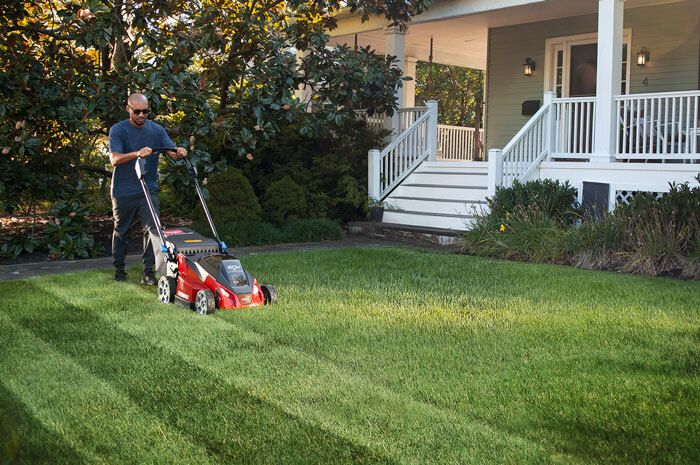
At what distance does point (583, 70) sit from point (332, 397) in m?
11.9

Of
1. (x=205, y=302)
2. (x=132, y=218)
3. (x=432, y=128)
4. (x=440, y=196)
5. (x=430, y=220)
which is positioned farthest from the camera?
(x=432, y=128)

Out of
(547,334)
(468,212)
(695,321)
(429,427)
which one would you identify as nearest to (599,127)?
(468,212)

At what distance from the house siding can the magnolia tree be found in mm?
4204

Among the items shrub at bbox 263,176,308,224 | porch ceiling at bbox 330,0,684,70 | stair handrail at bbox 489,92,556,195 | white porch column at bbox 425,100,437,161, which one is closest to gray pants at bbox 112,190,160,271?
shrub at bbox 263,176,308,224

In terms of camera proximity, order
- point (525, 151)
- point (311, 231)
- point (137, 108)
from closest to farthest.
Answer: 1. point (137, 108)
2. point (311, 231)
3. point (525, 151)

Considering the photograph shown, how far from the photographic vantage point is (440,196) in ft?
40.1

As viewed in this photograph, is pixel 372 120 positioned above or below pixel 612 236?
above

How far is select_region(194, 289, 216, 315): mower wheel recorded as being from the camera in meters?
5.67

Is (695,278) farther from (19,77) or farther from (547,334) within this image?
(19,77)

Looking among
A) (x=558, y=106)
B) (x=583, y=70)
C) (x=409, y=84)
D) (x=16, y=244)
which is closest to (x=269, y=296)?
(x=16, y=244)

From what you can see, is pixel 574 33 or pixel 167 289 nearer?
pixel 167 289

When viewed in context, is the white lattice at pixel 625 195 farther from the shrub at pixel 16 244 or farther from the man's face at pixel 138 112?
the shrub at pixel 16 244

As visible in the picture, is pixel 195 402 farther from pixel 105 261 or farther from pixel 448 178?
pixel 448 178

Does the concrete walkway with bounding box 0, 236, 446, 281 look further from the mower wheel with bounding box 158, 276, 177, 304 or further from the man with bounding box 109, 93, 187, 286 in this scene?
the mower wheel with bounding box 158, 276, 177, 304
